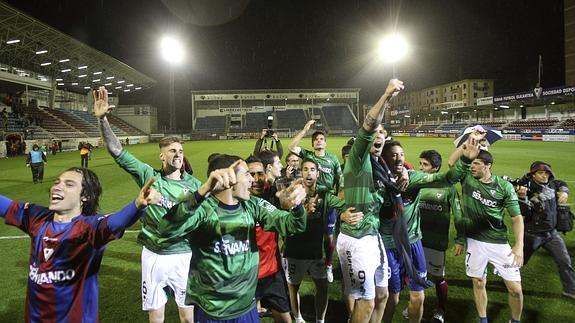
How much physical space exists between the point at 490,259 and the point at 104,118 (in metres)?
4.85

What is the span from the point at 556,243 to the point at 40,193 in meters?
17.0

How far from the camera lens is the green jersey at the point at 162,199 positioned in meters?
3.95

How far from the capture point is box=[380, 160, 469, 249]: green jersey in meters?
3.94

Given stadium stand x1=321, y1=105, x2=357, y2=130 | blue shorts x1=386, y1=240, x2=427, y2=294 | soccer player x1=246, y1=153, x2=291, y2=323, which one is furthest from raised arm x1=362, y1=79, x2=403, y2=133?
stadium stand x1=321, y1=105, x2=357, y2=130

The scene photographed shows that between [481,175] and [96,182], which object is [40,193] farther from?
[481,175]

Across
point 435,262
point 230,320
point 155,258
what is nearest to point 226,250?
point 230,320

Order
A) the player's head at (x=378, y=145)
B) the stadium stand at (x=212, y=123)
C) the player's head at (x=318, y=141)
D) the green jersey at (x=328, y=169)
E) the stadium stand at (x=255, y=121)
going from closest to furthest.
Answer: the player's head at (x=378, y=145), the player's head at (x=318, y=141), the green jersey at (x=328, y=169), the stadium stand at (x=255, y=121), the stadium stand at (x=212, y=123)

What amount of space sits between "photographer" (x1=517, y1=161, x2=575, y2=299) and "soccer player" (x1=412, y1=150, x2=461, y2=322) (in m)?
1.04

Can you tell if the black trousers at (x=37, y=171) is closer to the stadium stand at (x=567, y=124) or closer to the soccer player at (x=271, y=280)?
the soccer player at (x=271, y=280)

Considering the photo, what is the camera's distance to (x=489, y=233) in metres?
4.46

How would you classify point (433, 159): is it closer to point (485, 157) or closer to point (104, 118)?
point (485, 157)

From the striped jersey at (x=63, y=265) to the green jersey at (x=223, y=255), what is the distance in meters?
0.55

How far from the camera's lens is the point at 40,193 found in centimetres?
1472

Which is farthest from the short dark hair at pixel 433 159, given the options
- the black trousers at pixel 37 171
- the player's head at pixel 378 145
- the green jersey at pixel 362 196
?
the black trousers at pixel 37 171
